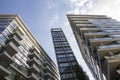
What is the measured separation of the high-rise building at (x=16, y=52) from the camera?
97.5 ft

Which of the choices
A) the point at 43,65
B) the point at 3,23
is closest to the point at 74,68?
the point at 43,65

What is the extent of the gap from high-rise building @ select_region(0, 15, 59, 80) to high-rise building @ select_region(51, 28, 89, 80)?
5.48 meters

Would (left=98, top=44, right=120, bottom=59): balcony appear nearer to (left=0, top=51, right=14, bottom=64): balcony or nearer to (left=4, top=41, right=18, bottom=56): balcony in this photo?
(left=4, top=41, right=18, bottom=56): balcony

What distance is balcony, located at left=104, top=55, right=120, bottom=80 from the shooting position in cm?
2870

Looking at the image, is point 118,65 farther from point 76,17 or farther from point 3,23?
point 76,17

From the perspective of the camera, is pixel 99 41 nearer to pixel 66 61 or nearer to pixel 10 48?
pixel 10 48

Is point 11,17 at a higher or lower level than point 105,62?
higher

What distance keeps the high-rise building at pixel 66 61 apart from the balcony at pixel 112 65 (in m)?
15.7

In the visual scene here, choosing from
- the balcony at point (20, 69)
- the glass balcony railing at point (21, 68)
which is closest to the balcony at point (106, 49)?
the balcony at point (20, 69)

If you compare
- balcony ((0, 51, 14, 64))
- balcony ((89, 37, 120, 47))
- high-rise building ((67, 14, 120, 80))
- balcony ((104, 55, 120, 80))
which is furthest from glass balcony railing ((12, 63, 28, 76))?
balcony ((104, 55, 120, 80))

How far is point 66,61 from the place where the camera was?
52812 millimetres

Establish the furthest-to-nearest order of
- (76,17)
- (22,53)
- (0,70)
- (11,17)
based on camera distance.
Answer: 1. (76,17)
2. (11,17)
3. (22,53)
4. (0,70)

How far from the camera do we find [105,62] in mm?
30031

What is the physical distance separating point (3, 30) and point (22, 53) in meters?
6.73
